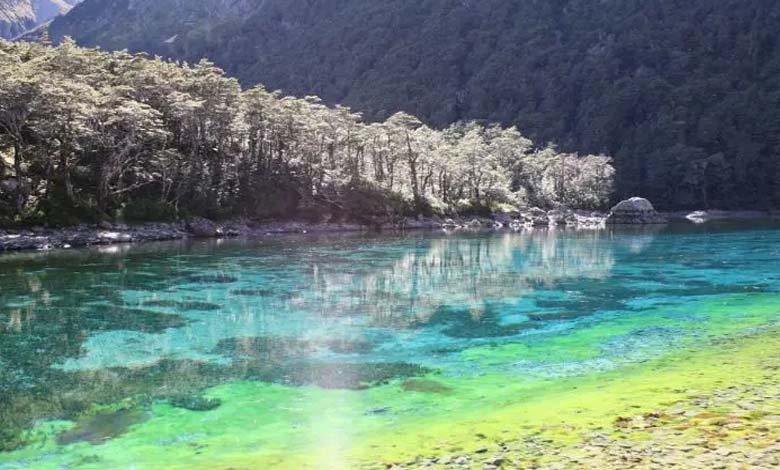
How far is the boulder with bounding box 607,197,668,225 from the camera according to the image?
8831 cm

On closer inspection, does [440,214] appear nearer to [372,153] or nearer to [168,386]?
[372,153]

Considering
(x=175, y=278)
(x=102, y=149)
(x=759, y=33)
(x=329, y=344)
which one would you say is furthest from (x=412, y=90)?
(x=329, y=344)

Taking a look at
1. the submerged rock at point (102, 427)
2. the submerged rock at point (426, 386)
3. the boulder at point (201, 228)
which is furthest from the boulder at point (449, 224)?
the submerged rock at point (102, 427)

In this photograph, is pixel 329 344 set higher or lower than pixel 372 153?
lower

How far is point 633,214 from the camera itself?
90.1 m

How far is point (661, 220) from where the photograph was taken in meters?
91.2

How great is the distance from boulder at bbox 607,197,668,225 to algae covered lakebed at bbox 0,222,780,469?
60.9 metres

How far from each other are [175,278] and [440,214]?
52.7 meters

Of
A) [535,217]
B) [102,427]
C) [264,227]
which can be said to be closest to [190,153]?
[264,227]

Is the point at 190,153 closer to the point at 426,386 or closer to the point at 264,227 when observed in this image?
the point at 264,227

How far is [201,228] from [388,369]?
45.5 metres

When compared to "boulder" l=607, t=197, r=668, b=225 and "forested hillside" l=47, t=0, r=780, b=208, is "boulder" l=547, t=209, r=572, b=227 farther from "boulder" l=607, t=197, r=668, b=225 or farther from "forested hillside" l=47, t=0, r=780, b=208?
"forested hillside" l=47, t=0, r=780, b=208

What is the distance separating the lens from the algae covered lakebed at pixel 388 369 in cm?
803

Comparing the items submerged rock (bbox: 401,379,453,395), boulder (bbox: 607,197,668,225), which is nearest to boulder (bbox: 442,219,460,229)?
boulder (bbox: 607,197,668,225)
